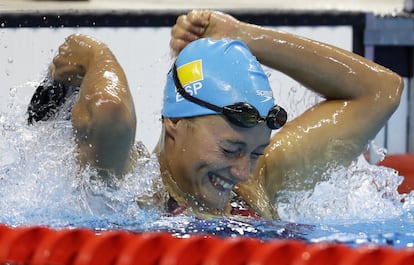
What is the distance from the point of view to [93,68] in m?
2.21

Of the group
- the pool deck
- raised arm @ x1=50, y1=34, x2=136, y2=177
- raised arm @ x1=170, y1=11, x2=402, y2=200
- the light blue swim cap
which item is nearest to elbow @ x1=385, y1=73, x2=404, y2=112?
raised arm @ x1=170, y1=11, x2=402, y2=200

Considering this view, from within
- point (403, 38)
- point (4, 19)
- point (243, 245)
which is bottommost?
point (403, 38)

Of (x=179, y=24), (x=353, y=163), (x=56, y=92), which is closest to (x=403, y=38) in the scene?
(x=353, y=163)

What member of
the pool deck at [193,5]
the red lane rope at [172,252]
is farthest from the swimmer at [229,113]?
the pool deck at [193,5]

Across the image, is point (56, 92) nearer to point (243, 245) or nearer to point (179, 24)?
point (179, 24)

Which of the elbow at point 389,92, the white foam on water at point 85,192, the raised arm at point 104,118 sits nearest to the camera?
the raised arm at point 104,118

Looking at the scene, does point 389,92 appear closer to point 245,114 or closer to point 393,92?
point 393,92

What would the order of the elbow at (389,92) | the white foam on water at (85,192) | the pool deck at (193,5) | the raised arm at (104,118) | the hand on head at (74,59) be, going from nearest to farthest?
the raised arm at (104,118), the white foam on water at (85,192), the hand on head at (74,59), the elbow at (389,92), the pool deck at (193,5)

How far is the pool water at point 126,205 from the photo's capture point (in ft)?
6.93

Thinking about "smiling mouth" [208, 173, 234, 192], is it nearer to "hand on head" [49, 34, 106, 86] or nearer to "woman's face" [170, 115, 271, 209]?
"woman's face" [170, 115, 271, 209]

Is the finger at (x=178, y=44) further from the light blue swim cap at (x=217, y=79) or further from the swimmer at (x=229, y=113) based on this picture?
the light blue swim cap at (x=217, y=79)

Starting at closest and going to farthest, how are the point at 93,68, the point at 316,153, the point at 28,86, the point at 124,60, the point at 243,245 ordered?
1. the point at 243,245
2. the point at 93,68
3. the point at 316,153
4. the point at 28,86
5. the point at 124,60

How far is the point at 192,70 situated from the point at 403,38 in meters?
2.05

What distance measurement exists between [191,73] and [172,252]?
2.91 feet
